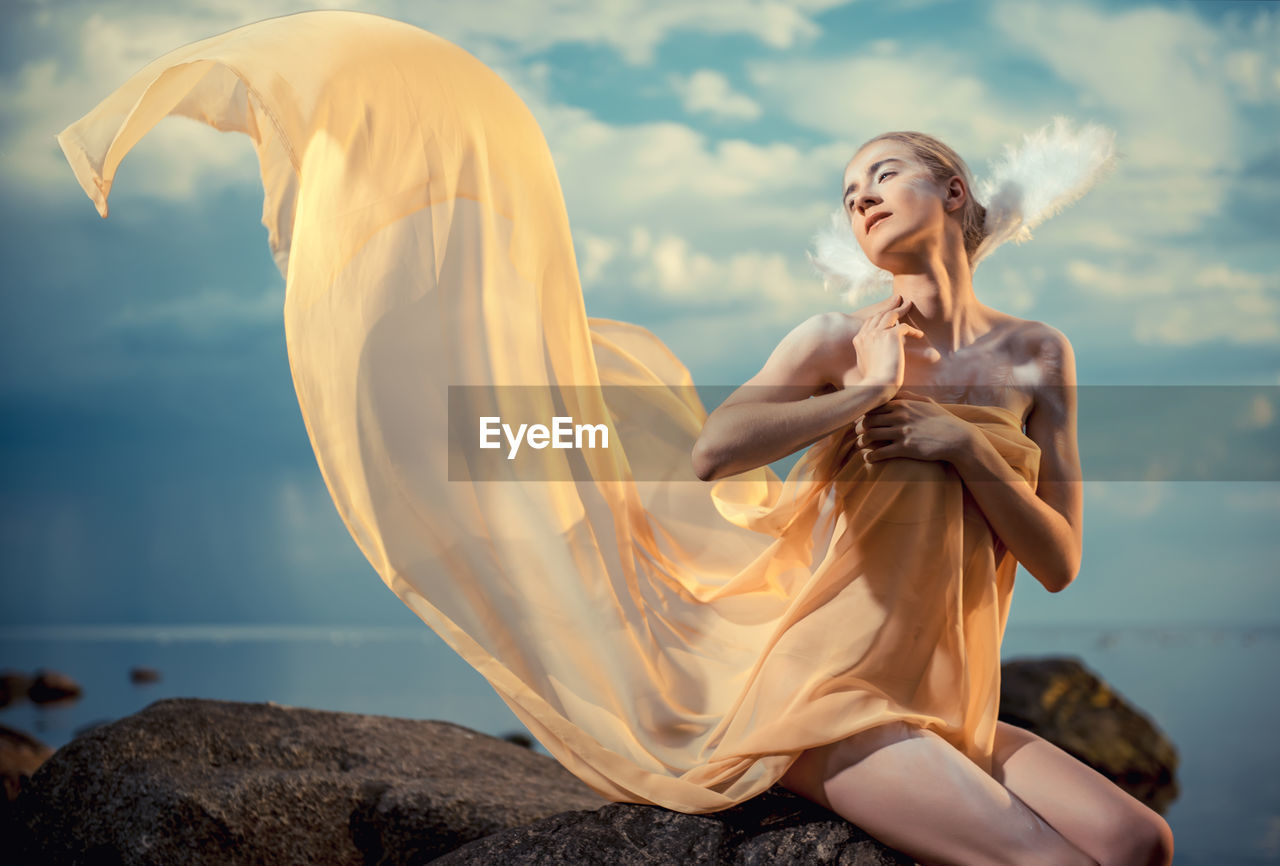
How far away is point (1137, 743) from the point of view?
22.7 feet

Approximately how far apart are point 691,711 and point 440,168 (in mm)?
1410

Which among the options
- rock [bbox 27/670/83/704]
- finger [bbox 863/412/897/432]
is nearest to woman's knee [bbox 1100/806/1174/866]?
finger [bbox 863/412/897/432]

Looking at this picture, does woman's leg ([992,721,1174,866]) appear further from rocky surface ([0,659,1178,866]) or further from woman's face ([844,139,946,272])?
woman's face ([844,139,946,272])

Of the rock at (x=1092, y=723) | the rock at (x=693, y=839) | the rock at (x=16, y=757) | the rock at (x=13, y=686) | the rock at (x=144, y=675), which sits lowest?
the rock at (x=144, y=675)

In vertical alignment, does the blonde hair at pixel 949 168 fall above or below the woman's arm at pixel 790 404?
above

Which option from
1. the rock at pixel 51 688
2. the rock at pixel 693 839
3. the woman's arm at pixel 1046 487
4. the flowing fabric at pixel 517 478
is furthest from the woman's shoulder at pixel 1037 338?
the rock at pixel 51 688

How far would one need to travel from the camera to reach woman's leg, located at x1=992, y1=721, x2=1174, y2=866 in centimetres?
200

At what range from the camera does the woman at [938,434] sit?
6.64ft

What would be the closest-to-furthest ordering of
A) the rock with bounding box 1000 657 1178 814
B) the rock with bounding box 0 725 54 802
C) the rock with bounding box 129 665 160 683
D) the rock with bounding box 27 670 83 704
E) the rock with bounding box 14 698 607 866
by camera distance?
the rock with bounding box 14 698 607 866, the rock with bounding box 0 725 54 802, the rock with bounding box 1000 657 1178 814, the rock with bounding box 27 670 83 704, the rock with bounding box 129 665 160 683

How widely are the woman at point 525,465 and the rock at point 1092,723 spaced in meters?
5.03

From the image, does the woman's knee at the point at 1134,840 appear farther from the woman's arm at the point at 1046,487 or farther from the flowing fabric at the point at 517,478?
the woman's arm at the point at 1046,487

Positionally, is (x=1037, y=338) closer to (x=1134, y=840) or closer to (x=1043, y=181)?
(x=1043, y=181)

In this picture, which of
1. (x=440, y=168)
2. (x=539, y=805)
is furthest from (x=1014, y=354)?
(x=539, y=805)

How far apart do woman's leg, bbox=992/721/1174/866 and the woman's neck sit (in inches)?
36.9
